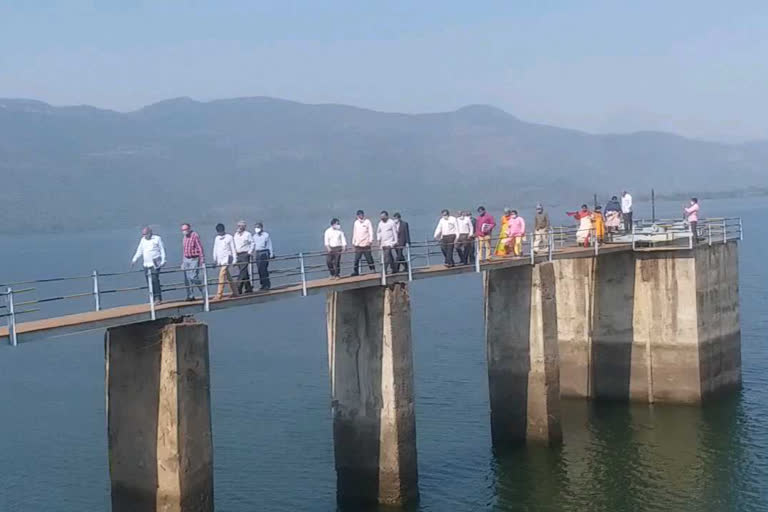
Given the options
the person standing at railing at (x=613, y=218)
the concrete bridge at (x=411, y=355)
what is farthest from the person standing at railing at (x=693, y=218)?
the person standing at railing at (x=613, y=218)

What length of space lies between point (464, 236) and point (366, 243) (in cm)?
473

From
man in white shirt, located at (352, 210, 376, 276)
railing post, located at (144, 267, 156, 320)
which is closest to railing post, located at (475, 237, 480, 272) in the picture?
man in white shirt, located at (352, 210, 376, 276)

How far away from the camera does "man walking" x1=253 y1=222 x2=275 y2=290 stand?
2636 centimetres

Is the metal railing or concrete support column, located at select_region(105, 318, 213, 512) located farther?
the metal railing

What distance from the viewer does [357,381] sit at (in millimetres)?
27891

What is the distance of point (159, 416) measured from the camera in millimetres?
22031

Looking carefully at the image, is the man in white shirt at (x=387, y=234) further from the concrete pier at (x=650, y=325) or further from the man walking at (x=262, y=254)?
the concrete pier at (x=650, y=325)

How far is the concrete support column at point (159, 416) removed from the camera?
2188 cm

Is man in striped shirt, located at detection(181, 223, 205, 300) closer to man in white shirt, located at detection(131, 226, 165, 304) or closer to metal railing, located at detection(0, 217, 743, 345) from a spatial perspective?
metal railing, located at detection(0, 217, 743, 345)

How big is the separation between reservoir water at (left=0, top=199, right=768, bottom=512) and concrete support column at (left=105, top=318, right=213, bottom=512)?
7218 mm

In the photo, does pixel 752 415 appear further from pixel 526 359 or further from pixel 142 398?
pixel 142 398

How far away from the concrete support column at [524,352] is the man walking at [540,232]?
182cm

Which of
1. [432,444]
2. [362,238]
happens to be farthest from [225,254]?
[432,444]

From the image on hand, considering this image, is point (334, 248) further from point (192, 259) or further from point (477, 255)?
point (192, 259)
